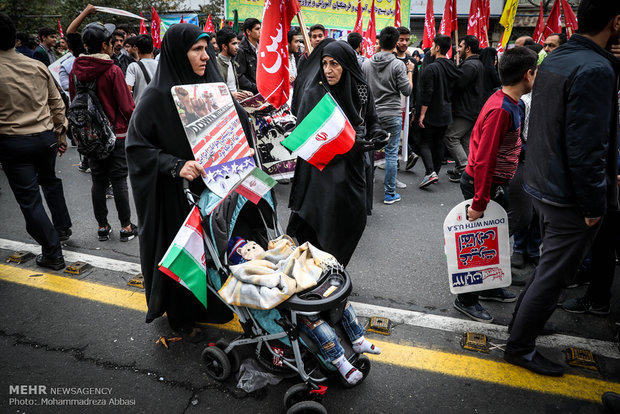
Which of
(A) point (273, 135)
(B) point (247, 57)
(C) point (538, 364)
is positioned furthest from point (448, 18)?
(C) point (538, 364)

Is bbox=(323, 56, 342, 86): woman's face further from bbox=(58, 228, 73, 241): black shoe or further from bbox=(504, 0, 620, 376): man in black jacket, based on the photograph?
bbox=(58, 228, 73, 241): black shoe

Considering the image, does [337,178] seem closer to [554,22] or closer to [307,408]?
[307,408]

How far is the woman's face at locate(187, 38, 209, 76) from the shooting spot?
102 inches

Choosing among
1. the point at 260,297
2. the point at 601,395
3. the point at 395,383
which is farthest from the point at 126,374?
the point at 601,395

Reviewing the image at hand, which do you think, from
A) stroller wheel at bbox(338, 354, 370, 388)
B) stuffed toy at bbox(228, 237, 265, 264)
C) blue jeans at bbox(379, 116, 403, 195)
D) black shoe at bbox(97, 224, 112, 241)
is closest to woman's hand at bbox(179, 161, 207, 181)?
stuffed toy at bbox(228, 237, 265, 264)

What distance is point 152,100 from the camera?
2.60 meters

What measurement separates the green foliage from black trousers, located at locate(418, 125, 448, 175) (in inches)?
763

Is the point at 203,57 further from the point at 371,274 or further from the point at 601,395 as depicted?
the point at 601,395

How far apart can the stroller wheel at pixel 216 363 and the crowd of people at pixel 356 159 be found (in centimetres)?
42

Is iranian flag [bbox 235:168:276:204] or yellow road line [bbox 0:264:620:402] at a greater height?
iranian flag [bbox 235:168:276:204]

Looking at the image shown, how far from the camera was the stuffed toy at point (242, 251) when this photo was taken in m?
2.50

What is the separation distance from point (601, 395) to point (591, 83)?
1786mm

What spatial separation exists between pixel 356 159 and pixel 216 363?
175 centimetres

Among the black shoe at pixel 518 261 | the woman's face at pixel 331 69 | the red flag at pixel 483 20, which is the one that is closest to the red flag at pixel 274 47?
the woman's face at pixel 331 69
